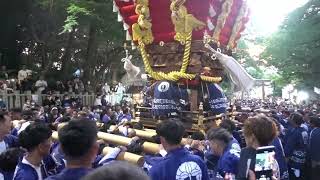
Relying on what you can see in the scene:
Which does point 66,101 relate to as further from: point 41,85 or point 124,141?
point 124,141

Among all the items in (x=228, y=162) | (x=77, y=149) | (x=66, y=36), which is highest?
(x=66, y=36)

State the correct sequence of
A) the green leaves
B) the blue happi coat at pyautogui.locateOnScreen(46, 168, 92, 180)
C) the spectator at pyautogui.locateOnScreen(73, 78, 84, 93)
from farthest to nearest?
the spectator at pyautogui.locateOnScreen(73, 78, 84, 93), the green leaves, the blue happi coat at pyautogui.locateOnScreen(46, 168, 92, 180)

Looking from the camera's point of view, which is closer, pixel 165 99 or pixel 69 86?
pixel 165 99

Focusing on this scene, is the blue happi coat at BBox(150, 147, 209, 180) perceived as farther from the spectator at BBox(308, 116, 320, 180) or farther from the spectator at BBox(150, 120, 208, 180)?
the spectator at BBox(308, 116, 320, 180)

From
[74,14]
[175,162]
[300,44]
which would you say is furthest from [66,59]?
[175,162]

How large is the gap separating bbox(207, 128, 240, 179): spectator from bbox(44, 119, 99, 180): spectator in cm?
129

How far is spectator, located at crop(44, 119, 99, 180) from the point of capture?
2227 mm

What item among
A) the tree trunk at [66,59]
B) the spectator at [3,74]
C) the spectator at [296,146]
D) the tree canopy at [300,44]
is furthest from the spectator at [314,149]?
the tree trunk at [66,59]

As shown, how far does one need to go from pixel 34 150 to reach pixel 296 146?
14.1 ft

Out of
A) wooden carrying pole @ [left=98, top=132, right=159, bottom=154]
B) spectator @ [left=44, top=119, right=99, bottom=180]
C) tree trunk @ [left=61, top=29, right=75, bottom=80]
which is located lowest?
wooden carrying pole @ [left=98, top=132, right=159, bottom=154]

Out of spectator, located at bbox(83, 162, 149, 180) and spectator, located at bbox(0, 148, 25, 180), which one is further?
spectator, located at bbox(0, 148, 25, 180)

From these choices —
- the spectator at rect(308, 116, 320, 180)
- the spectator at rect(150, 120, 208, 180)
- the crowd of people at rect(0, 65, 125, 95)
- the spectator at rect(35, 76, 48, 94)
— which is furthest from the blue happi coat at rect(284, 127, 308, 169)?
the spectator at rect(35, 76, 48, 94)

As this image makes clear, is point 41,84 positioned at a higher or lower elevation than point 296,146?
higher

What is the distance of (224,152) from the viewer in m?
3.41
